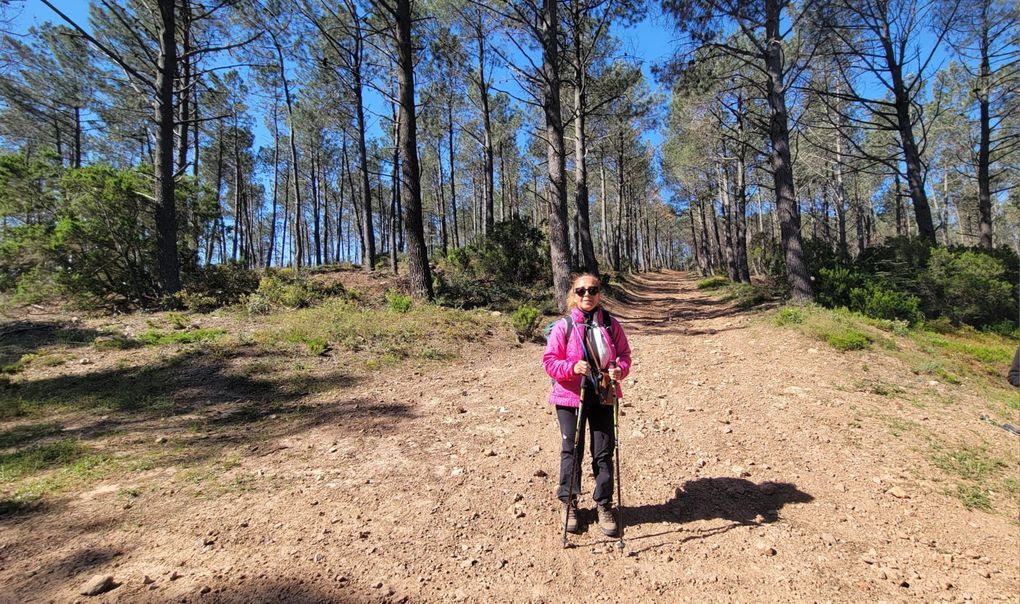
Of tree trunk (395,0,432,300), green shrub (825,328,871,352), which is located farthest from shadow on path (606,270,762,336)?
tree trunk (395,0,432,300)

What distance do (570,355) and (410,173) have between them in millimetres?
8330

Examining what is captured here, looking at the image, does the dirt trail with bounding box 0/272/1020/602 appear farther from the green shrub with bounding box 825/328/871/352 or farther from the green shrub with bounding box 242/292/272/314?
the green shrub with bounding box 242/292/272/314

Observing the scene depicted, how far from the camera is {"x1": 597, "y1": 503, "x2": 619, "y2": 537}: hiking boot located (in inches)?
107

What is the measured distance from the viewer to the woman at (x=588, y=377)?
273cm

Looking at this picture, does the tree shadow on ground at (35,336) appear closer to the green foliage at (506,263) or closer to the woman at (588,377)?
the green foliage at (506,263)

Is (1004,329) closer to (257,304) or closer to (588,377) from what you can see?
(588,377)

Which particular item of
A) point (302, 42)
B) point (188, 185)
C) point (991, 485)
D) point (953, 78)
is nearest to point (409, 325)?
point (991, 485)

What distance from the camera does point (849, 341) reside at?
19.9ft

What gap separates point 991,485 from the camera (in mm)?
3018

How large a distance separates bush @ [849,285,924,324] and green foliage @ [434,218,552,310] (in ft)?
25.0

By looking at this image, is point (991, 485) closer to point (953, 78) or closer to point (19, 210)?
point (19, 210)

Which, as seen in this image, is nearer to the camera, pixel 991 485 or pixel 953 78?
pixel 991 485

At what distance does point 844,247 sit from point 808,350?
44.9 feet

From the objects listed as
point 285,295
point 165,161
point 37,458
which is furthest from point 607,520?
point 165,161
